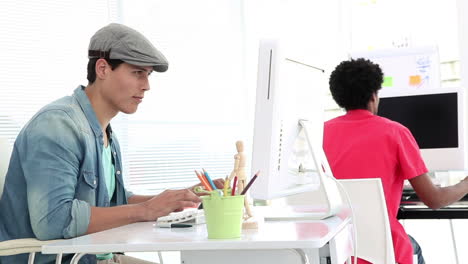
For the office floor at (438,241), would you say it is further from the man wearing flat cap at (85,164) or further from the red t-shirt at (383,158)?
the man wearing flat cap at (85,164)

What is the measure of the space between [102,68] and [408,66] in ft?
7.80

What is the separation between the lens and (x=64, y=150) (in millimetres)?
1628

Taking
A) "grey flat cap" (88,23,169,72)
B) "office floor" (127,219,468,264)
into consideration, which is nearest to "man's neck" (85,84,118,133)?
"grey flat cap" (88,23,169,72)

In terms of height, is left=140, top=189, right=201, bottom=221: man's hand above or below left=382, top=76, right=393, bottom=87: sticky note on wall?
below

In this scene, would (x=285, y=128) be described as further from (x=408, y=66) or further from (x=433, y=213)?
(x=408, y=66)

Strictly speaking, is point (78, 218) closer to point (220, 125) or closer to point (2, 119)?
point (2, 119)

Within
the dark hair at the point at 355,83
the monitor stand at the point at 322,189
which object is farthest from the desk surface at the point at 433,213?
the monitor stand at the point at 322,189

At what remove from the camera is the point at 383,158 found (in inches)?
87.7

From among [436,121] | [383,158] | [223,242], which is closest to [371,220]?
[383,158]

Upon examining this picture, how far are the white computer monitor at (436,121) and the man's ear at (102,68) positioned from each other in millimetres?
1795

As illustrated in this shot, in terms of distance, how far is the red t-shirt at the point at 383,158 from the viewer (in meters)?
2.22

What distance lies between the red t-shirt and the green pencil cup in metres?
1.10

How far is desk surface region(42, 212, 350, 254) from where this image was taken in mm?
1151

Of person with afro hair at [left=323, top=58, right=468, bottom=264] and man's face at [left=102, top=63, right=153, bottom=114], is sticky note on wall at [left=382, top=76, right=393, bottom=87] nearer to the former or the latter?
person with afro hair at [left=323, top=58, right=468, bottom=264]
